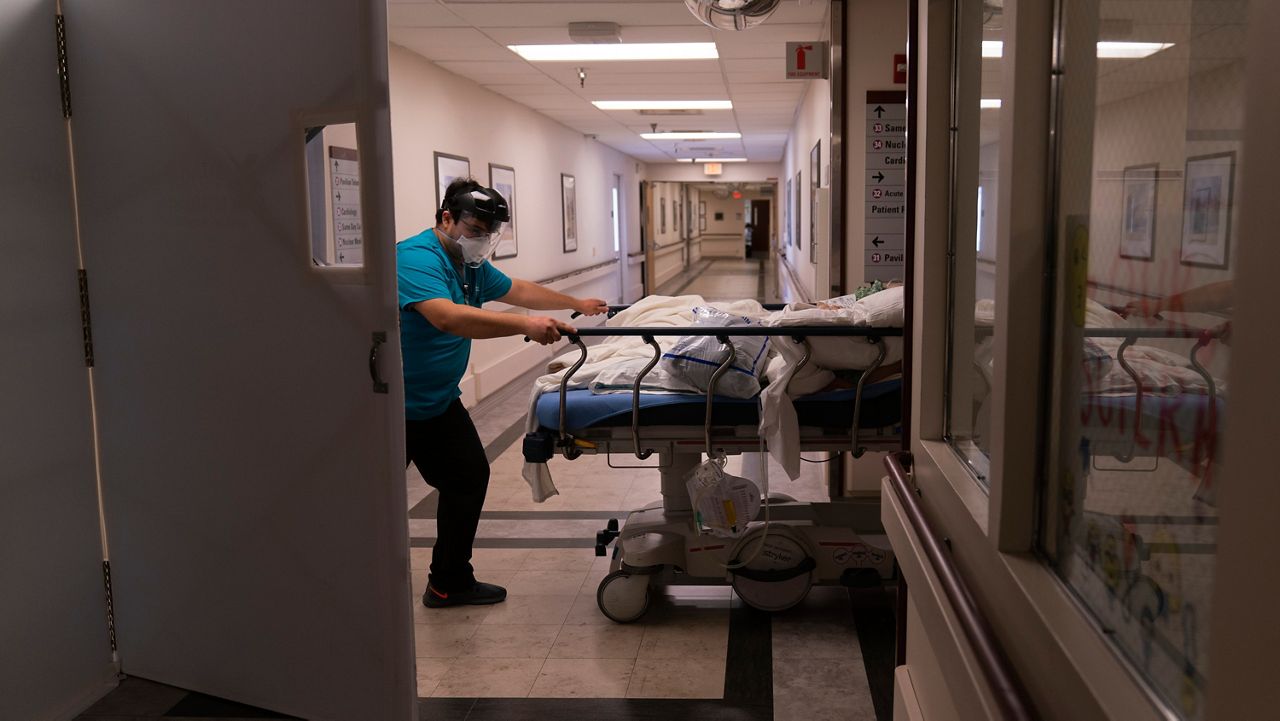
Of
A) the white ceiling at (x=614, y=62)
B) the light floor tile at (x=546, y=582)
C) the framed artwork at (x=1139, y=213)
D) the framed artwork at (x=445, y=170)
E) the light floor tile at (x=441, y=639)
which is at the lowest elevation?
the light floor tile at (x=441, y=639)

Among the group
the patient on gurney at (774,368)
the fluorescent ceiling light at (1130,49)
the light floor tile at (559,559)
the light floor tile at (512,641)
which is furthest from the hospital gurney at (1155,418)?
the light floor tile at (559,559)

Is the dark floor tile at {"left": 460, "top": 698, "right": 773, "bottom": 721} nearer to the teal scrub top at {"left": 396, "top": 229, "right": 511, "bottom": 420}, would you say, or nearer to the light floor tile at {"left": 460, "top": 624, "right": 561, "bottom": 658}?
the light floor tile at {"left": 460, "top": 624, "right": 561, "bottom": 658}

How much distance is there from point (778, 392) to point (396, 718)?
1532 mm

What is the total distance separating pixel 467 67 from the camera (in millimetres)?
7137

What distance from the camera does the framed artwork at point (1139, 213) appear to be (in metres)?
1.16

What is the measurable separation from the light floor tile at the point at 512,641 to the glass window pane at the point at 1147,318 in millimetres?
2232

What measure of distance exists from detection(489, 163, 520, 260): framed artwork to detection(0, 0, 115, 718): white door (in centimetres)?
544

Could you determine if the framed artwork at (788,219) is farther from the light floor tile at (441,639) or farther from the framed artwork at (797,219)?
the light floor tile at (441,639)

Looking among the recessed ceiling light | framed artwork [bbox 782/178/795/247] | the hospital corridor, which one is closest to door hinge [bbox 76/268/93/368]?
the hospital corridor

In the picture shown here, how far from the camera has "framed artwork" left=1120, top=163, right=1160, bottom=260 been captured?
3.82 ft

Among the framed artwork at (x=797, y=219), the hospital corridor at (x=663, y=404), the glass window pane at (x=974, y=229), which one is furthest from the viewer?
the framed artwork at (x=797, y=219)

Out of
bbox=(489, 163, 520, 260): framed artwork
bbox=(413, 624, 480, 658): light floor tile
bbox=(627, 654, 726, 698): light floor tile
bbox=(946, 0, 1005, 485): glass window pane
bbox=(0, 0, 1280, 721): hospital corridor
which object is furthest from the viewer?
bbox=(489, 163, 520, 260): framed artwork

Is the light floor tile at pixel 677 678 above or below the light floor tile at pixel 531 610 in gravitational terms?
above

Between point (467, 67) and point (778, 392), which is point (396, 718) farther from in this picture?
point (467, 67)
